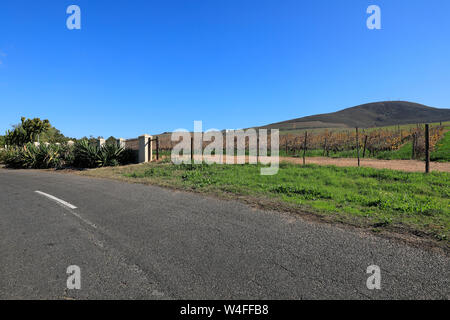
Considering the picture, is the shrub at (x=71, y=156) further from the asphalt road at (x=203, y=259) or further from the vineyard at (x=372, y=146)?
the asphalt road at (x=203, y=259)

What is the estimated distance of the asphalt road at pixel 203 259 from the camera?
228 centimetres

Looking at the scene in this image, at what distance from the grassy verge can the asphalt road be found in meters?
0.87

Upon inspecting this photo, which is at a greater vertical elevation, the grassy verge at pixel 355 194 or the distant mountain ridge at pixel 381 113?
the distant mountain ridge at pixel 381 113

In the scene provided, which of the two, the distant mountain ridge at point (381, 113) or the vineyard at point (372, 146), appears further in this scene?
the distant mountain ridge at point (381, 113)

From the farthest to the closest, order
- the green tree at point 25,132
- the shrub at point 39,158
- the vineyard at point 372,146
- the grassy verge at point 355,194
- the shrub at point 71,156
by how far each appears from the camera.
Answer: the green tree at point 25,132 < the shrub at point 39,158 < the vineyard at point 372,146 < the shrub at point 71,156 < the grassy verge at point 355,194

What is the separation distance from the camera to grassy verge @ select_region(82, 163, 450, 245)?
4.38 m

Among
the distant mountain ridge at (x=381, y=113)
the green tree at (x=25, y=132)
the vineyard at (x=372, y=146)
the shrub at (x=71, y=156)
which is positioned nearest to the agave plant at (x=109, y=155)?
the shrub at (x=71, y=156)

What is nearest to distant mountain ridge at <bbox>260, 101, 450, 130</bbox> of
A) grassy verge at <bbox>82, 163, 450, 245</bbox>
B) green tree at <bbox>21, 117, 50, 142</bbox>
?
green tree at <bbox>21, 117, 50, 142</bbox>

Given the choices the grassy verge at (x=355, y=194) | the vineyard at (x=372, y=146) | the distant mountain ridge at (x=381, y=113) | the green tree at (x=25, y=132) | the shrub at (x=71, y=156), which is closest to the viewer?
the grassy verge at (x=355, y=194)

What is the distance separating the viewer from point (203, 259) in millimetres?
2912

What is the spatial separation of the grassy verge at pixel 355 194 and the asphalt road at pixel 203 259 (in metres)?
0.87

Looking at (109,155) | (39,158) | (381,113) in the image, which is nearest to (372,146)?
(109,155)

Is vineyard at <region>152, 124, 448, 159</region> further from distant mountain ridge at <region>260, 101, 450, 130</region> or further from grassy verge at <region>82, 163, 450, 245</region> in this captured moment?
distant mountain ridge at <region>260, 101, 450, 130</region>

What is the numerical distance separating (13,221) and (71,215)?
99cm
